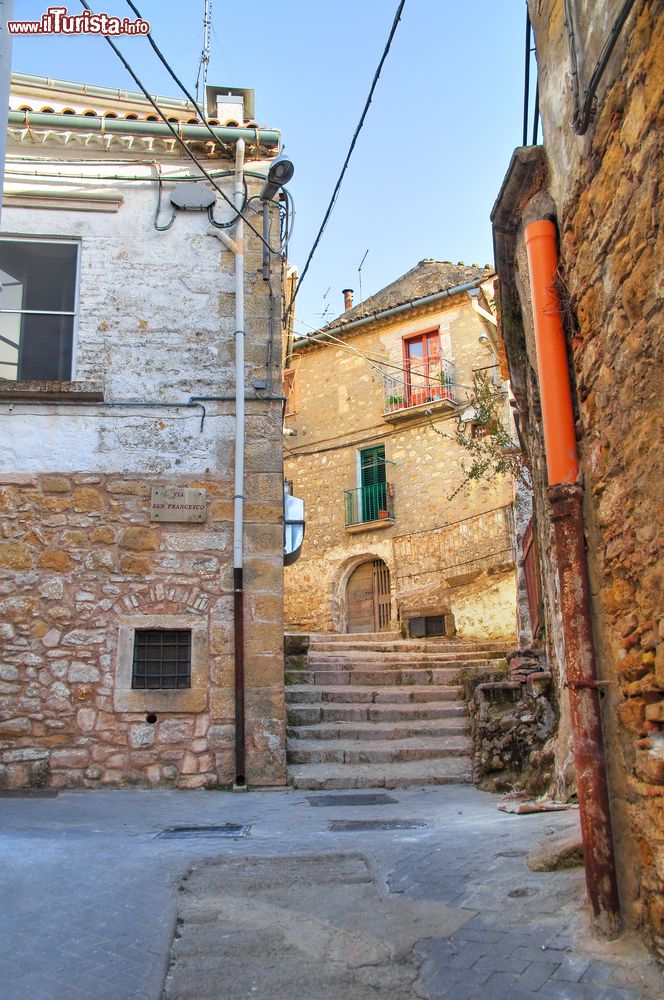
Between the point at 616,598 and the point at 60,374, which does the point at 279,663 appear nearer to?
the point at 60,374

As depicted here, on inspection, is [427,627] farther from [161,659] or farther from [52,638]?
[52,638]

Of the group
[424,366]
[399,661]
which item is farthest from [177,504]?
[424,366]

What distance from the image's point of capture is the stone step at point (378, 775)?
22.2ft

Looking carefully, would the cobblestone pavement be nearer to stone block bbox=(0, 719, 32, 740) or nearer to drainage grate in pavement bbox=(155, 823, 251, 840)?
drainage grate in pavement bbox=(155, 823, 251, 840)

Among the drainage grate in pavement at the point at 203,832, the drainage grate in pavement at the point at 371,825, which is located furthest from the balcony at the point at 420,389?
the drainage grate in pavement at the point at 203,832

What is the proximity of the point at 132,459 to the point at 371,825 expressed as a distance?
11.8 ft

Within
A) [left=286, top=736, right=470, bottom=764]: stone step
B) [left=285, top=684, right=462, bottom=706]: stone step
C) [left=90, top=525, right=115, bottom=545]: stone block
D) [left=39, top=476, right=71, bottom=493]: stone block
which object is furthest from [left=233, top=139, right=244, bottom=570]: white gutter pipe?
[left=285, top=684, right=462, bottom=706]: stone step

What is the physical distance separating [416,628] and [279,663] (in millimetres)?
11547

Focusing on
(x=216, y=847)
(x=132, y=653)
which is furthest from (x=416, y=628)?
(x=216, y=847)

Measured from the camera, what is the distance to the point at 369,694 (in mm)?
8750

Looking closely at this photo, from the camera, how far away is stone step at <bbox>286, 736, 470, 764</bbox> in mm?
7297

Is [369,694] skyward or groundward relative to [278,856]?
skyward

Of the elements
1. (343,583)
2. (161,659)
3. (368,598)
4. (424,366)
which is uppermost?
(424,366)

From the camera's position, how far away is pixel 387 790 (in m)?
6.66
